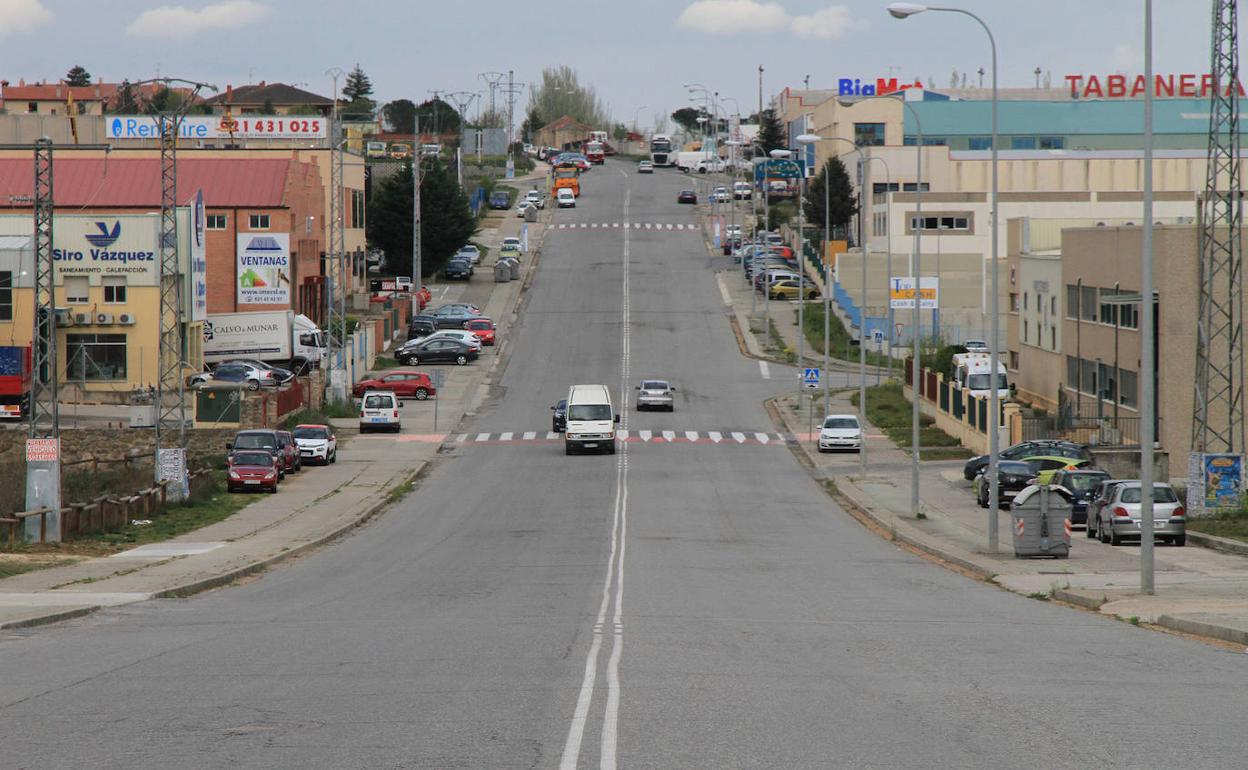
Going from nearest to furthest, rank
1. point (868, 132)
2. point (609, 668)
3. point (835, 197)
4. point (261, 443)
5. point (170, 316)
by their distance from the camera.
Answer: point (609, 668) → point (261, 443) → point (170, 316) → point (835, 197) → point (868, 132)

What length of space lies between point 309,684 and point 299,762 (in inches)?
131

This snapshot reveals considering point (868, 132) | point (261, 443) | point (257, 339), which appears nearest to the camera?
point (261, 443)

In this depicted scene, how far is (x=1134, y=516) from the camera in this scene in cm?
3200

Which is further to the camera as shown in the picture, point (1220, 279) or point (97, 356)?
point (97, 356)

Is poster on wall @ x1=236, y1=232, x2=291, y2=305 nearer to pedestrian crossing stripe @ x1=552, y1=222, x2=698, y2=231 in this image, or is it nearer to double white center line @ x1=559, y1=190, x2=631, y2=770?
double white center line @ x1=559, y1=190, x2=631, y2=770

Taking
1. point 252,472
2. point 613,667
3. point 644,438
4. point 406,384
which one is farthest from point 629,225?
point 613,667

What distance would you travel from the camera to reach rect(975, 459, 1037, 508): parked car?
39688 mm

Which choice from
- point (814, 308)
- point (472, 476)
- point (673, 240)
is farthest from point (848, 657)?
point (673, 240)

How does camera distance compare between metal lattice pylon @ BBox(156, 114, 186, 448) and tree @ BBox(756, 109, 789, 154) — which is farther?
tree @ BBox(756, 109, 789, 154)

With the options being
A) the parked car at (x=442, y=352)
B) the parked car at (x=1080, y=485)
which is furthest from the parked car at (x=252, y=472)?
the parked car at (x=442, y=352)

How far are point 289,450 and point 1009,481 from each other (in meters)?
22.3

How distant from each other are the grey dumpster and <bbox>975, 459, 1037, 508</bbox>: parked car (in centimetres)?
1098

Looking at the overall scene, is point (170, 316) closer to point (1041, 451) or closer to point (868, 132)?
point (1041, 451)

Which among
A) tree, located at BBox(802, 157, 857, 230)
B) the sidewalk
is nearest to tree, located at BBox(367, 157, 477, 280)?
tree, located at BBox(802, 157, 857, 230)
